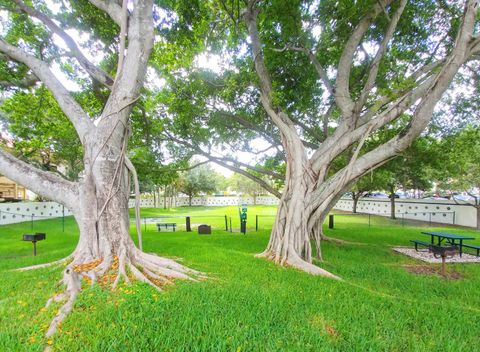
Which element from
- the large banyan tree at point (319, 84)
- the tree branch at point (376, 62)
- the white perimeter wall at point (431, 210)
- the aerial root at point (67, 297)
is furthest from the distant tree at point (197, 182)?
the aerial root at point (67, 297)

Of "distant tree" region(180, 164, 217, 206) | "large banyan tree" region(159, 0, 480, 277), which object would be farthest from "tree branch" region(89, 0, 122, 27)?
"distant tree" region(180, 164, 217, 206)

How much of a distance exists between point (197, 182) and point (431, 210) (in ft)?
92.2

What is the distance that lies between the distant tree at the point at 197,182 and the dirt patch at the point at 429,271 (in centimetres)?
3274

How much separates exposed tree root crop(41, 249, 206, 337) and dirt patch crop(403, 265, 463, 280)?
4.95 meters

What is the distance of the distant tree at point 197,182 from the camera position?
37.8 metres

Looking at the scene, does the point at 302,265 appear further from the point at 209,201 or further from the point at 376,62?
the point at 209,201

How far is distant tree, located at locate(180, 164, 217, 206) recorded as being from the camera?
124 feet

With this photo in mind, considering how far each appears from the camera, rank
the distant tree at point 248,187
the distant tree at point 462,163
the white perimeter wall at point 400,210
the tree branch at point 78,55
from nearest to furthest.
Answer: the tree branch at point 78,55, the distant tree at point 462,163, the white perimeter wall at point 400,210, the distant tree at point 248,187

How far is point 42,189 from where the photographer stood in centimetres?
440

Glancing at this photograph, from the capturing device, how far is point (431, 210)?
18.9m

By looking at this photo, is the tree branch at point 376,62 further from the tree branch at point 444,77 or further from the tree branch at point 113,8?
the tree branch at point 113,8

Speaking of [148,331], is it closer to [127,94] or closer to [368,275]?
[127,94]

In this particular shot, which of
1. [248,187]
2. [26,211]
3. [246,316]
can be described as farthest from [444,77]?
[248,187]

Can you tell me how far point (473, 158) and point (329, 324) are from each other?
1549 centimetres
